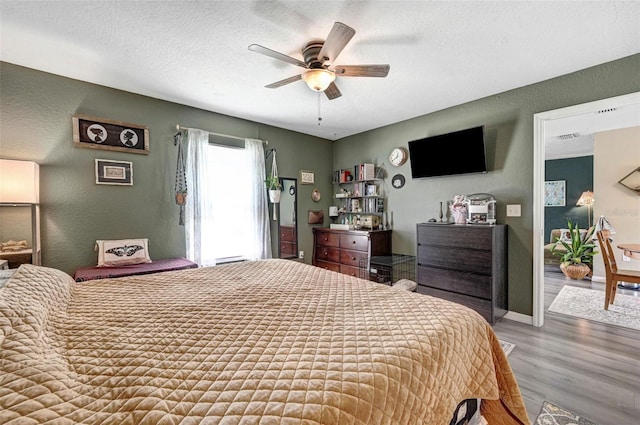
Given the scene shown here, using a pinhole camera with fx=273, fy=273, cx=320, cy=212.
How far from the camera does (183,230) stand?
11.5ft

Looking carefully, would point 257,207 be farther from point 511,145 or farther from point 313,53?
point 511,145

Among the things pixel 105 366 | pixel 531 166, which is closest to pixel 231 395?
pixel 105 366

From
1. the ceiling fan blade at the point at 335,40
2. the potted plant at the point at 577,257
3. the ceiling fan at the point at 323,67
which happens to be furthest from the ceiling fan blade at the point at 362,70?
the potted plant at the point at 577,257

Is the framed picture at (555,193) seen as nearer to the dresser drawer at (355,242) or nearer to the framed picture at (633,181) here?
the framed picture at (633,181)

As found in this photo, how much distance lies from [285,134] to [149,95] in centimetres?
193

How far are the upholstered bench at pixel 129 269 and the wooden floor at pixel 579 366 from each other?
3198 mm

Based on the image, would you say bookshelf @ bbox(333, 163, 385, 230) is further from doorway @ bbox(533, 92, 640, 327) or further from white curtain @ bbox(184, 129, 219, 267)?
white curtain @ bbox(184, 129, 219, 267)

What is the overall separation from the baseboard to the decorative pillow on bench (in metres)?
4.11

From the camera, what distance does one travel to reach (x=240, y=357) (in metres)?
0.91

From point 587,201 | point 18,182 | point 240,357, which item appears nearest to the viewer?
point 240,357

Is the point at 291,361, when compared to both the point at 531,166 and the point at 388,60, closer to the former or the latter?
the point at 388,60

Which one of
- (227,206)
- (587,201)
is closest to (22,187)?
(227,206)

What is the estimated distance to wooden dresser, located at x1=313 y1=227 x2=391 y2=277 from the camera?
406 cm

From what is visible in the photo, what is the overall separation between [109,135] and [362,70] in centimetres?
278
